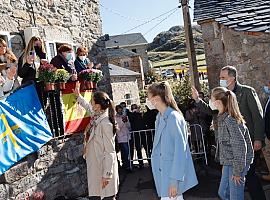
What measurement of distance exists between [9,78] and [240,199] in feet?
11.4

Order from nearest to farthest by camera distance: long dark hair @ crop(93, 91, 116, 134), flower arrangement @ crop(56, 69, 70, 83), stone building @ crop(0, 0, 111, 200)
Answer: long dark hair @ crop(93, 91, 116, 134) → stone building @ crop(0, 0, 111, 200) → flower arrangement @ crop(56, 69, 70, 83)

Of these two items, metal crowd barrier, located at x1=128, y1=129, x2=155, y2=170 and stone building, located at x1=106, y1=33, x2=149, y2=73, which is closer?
metal crowd barrier, located at x1=128, y1=129, x2=155, y2=170

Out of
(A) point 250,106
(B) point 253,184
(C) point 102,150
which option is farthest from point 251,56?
(C) point 102,150

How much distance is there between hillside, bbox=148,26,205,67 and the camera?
8569 centimetres

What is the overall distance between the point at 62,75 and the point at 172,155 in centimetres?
313

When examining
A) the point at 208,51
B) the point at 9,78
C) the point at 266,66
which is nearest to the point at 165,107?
the point at 9,78

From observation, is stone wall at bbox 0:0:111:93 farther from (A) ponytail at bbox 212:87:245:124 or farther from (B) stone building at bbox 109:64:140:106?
(B) stone building at bbox 109:64:140:106

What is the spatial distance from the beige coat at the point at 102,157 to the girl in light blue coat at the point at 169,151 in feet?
3.15

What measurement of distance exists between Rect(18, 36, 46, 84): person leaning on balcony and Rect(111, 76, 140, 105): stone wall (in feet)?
68.7

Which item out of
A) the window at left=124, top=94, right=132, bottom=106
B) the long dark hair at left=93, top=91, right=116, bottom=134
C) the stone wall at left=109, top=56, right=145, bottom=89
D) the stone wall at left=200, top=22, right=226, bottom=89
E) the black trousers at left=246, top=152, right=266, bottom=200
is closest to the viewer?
the black trousers at left=246, top=152, right=266, bottom=200

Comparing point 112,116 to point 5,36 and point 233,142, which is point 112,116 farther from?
point 5,36

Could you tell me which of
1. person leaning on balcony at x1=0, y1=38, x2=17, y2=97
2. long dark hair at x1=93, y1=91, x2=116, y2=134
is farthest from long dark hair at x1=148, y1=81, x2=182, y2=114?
person leaning on balcony at x1=0, y1=38, x2=17, y2=97

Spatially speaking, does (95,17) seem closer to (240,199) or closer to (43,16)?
(43,16)

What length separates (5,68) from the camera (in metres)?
5.29
